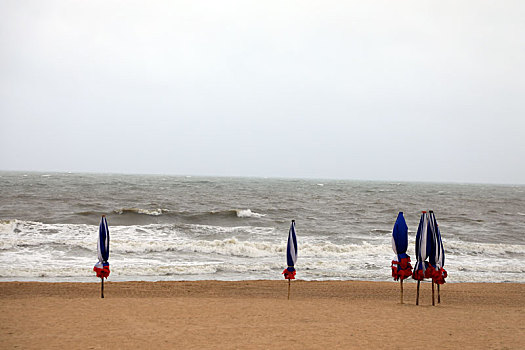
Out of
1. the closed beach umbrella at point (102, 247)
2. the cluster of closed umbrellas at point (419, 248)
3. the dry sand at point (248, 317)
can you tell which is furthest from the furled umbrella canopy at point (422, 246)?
the closed beach umbrella at point (102, 247)

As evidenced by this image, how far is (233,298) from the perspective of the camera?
10.7 m

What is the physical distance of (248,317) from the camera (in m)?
8.68

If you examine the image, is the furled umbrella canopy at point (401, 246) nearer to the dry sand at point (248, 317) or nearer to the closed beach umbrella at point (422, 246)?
the closed beach umbrella at point (422, 246)

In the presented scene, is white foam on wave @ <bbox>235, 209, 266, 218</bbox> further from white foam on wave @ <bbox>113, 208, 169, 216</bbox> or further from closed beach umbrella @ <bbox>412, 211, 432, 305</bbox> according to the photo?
closed beach umbrella @ <bbox>412, 211, 432, 305</bbox>

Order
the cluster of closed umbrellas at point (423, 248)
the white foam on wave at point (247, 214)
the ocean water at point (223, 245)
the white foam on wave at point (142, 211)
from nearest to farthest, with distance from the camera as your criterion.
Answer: the cluster of closed umbrellas at point (423, 248)
the ocean water at point (223, 245)
the white foam on wave at point (142, 211)
the white foam on wave at point (247, 214)

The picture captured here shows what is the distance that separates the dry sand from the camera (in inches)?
278

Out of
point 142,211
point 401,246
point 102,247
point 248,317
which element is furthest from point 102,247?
point 142,211

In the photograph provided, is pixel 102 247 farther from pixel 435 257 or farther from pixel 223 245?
pixel 223 245

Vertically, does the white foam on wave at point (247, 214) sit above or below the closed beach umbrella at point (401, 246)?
below

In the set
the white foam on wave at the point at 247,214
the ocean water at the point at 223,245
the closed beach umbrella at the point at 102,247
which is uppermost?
the closed beach umbrella at the point at 102,247

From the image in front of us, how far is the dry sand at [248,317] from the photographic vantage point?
7.06m

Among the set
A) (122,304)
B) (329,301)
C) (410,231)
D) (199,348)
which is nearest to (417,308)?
(329,301)

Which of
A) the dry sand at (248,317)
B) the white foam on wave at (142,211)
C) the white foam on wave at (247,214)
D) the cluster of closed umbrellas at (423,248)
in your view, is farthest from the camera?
the white foam on wave at (247,214)

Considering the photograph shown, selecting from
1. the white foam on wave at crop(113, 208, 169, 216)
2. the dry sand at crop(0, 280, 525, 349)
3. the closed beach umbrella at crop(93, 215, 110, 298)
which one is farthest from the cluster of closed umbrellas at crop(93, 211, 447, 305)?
the white foam on wave at crop(113, 208, 169, 216)
